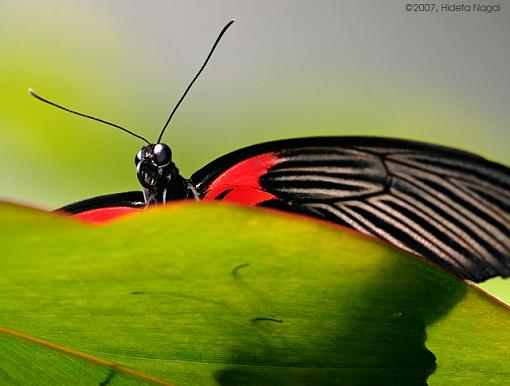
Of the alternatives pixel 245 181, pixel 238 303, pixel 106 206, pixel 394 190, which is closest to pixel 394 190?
pixel 394 190

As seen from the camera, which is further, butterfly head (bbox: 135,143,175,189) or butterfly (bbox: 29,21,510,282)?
butterfly head (bbox: 135,143,175,189)

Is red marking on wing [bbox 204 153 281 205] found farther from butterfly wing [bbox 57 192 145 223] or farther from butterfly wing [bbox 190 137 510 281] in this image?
butterfly wing [bbox 57 192 145 223]

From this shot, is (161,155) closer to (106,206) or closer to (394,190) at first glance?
(106,206)

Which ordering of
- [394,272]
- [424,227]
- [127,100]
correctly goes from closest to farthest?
1. [394,272]
2. [424,227]
3. [127,100]

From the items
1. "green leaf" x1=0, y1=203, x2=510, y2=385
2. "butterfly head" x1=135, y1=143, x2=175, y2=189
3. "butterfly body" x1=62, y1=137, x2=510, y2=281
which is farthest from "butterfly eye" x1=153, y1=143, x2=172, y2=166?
"green leaf" x1=0, y1=203, x2=510, y2=385

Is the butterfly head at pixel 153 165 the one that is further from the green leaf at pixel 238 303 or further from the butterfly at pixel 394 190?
the green leaf at pixel 238 303

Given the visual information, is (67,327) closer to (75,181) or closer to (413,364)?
(413,364)

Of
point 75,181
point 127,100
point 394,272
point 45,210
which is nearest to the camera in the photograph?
point 45,210

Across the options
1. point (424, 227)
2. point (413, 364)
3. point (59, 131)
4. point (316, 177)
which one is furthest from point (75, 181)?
point (413, 364)
